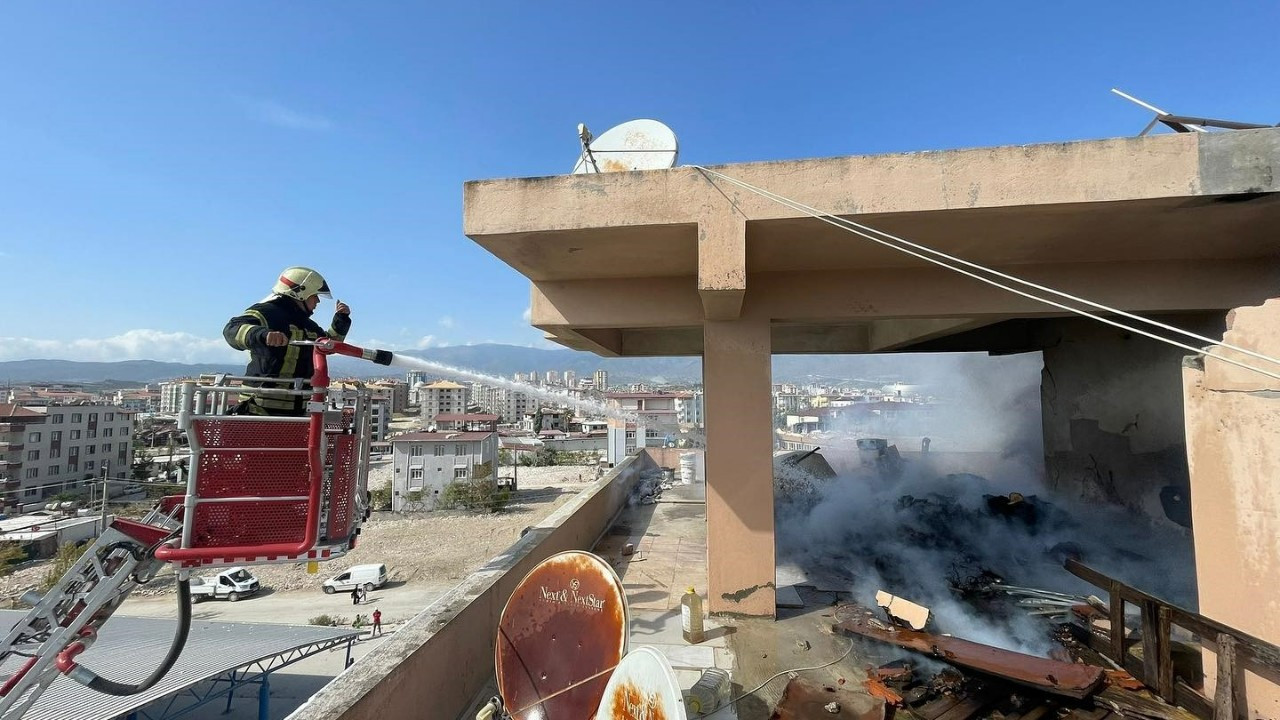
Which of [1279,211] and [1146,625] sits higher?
[1279,211]

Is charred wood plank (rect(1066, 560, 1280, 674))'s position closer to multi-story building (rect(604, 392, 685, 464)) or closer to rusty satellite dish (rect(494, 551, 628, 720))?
rusty satellite dish (rect(494, 551, 628, 720))

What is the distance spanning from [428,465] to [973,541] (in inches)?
2132

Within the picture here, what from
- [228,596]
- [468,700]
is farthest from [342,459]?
[228,596]

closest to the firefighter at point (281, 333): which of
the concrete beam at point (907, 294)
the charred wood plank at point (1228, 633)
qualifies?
the concrete beam at point (907, 294)

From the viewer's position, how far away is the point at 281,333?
3656mm

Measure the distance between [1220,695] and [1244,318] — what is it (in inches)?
104

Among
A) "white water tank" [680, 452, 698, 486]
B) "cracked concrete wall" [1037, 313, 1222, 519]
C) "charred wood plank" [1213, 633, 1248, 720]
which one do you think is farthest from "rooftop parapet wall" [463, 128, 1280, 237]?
"white water tank" [680, 452, 698, 486]

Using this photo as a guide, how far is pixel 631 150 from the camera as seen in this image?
5.48m

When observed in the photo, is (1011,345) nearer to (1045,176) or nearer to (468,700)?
(1045,176)

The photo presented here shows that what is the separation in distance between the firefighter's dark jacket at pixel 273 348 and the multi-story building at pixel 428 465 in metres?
51.8

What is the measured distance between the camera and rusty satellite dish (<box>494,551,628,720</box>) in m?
3.20

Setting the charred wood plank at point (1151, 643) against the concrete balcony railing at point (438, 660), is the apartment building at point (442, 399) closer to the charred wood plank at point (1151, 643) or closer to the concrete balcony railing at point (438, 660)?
the concrete balcony railing at point (438, 660)

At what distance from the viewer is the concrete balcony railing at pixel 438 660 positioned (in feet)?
9.21

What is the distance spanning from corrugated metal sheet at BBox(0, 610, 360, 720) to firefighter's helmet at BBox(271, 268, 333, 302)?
7.85m
